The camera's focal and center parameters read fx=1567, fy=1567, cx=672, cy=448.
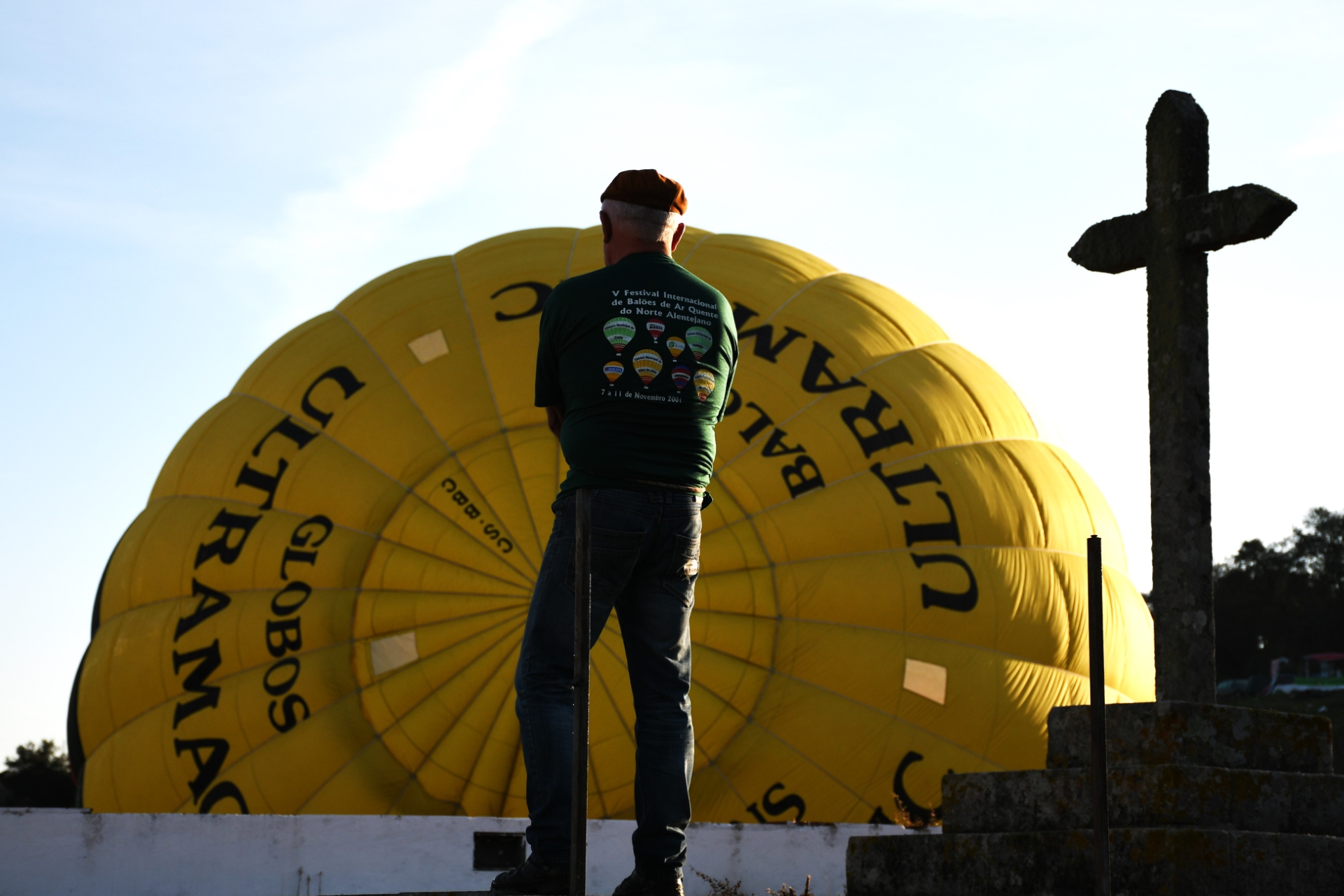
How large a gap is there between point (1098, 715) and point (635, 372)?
58.7 inches

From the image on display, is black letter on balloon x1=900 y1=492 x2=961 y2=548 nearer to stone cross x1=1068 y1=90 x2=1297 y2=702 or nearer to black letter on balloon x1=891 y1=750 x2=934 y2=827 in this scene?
black letter on balloon x1=891 y1=750 x2=934 y2=827

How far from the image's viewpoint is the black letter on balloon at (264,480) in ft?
42.7

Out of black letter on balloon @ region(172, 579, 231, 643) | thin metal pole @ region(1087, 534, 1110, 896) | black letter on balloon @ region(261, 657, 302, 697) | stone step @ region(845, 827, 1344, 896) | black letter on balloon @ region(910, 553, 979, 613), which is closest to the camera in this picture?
thin metal pole @ region(1087, 534, 1110, 896)

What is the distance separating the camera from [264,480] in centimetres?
1310

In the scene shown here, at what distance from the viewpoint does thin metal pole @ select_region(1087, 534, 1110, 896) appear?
323 cm

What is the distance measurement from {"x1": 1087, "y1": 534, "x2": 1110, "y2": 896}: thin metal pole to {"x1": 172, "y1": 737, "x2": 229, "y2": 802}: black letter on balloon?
1031 cm

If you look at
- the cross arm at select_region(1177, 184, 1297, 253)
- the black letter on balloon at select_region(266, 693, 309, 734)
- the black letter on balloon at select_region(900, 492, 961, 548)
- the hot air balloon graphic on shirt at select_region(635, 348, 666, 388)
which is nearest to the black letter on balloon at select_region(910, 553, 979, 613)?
the black letter on balloon at select_region(900, 492, 961, 548)

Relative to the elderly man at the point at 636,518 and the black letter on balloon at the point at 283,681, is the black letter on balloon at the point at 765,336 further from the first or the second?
the elderly man at the point at 636,518

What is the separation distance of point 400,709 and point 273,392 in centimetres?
310

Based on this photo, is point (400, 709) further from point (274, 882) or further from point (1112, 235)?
point (1112, 235)

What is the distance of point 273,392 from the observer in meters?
13.6

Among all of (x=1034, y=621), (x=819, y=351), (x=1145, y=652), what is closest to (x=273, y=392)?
(x=819, y=351)

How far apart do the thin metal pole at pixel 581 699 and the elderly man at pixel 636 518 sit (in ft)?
2.22

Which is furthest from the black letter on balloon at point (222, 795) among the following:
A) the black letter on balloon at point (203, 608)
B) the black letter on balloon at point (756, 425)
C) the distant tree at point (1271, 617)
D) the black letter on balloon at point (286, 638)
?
the distant tree at point (1271, 617)
